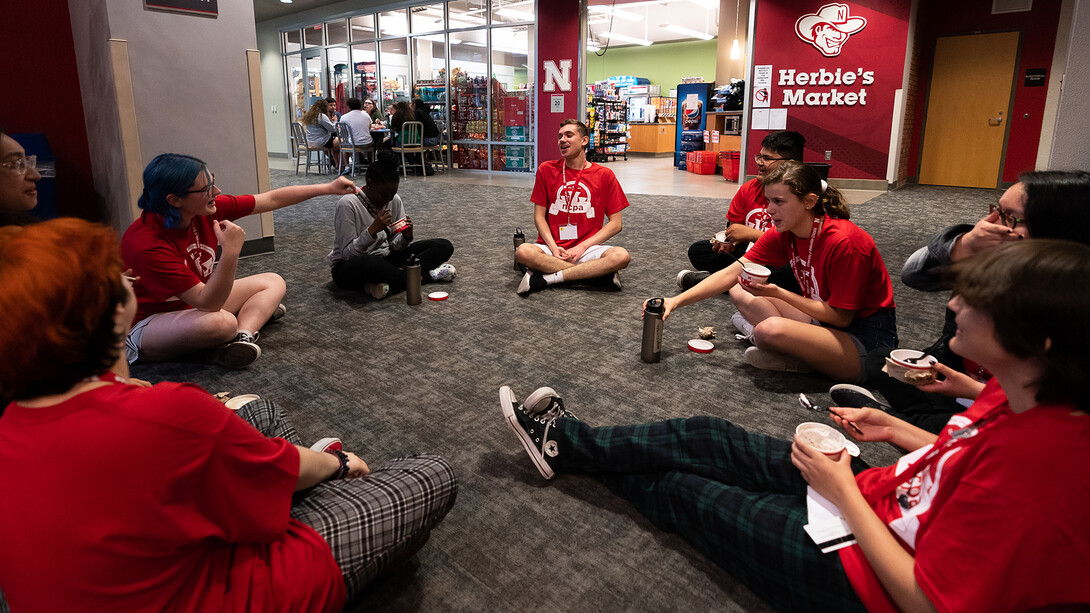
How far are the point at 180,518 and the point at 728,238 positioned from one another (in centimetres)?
331

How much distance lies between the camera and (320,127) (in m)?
11.1

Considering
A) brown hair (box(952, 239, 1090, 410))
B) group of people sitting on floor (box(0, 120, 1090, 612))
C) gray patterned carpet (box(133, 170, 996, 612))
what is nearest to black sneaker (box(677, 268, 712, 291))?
gray patterned carpet (box(133, 170, 996, 612))

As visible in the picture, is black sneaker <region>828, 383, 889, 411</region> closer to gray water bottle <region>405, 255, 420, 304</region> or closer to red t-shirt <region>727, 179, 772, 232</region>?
red t-shirt <region>727, 179, 772, 232</region>

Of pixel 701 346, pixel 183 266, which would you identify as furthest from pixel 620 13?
pixel 183 266

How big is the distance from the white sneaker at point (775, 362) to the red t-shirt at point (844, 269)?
30 centimetres

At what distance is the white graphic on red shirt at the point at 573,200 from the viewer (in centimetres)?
412

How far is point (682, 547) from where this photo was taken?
1.68 m

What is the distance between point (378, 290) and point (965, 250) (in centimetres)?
297

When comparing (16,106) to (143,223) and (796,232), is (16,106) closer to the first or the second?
(143,223)

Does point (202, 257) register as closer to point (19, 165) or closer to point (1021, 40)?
point (19, 165)

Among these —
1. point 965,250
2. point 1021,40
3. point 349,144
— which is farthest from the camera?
point 349,144

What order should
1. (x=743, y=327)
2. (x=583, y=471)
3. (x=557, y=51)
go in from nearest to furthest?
(x=583, y=471) < (x=743, y=327) < (x=557, y=51)

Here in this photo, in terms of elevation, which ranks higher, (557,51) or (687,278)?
(557,51)

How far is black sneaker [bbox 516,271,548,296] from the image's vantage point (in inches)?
157
